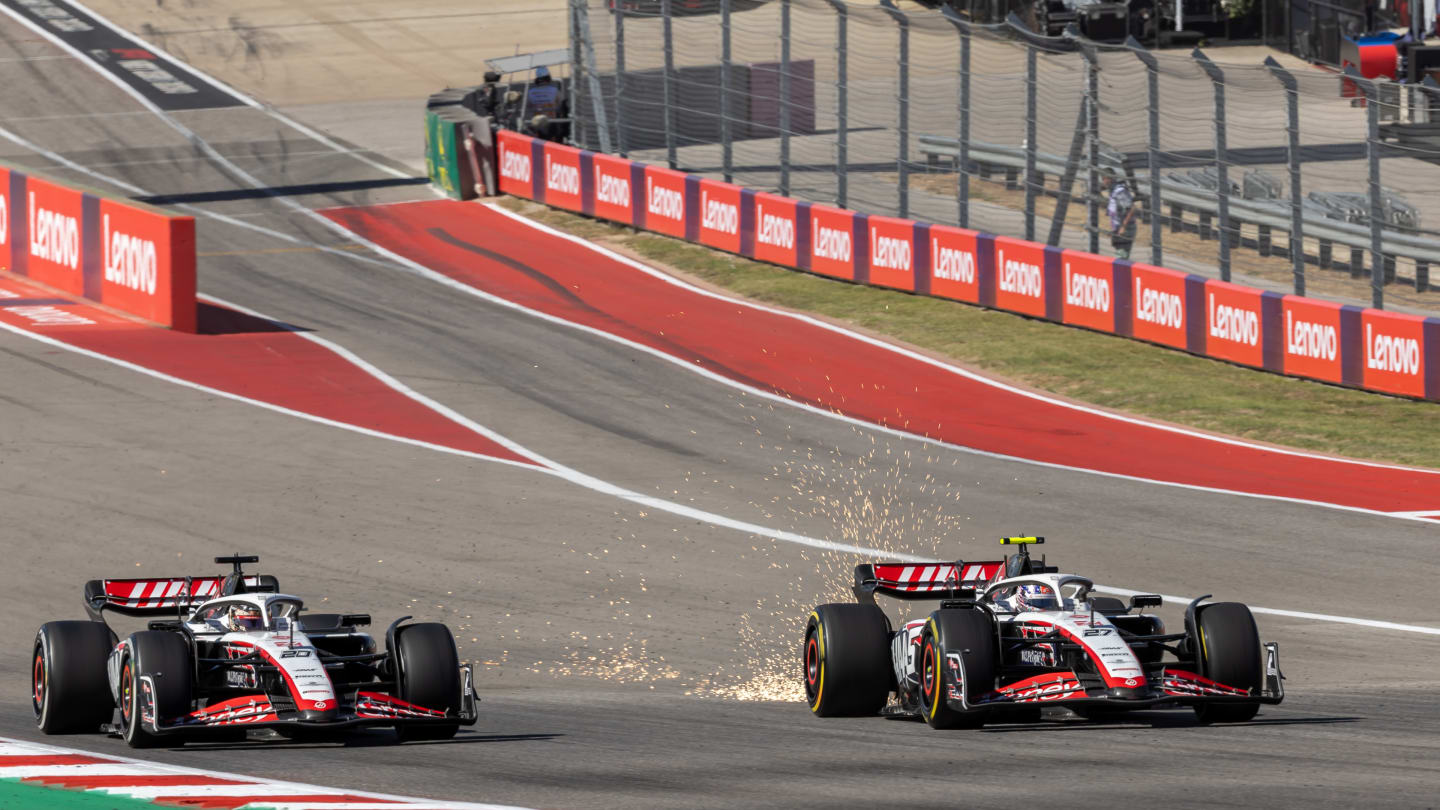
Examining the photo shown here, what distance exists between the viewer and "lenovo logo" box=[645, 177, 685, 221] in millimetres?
35000

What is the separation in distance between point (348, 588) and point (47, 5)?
48.2 meters

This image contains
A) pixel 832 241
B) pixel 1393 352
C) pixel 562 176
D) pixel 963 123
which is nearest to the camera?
pixel 1393 352

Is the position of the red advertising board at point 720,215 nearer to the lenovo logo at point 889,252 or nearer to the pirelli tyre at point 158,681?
the lenovo logo at point 889,252

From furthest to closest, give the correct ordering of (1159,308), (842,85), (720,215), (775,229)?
1. (720,215)
2. (775,229)
3. (842,85)
4. (1159,308)

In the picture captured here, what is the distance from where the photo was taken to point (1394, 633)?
14953 mm

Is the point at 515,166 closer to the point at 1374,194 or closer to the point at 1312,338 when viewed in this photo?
the point at 1312,338

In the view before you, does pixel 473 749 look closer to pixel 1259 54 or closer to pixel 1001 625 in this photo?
pixel 1001 625

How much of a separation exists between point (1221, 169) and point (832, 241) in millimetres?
8017

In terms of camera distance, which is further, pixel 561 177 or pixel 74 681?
pixel 561 177

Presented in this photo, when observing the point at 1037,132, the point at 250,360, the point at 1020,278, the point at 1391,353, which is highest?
the point at 1037,132

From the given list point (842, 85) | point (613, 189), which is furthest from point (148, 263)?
point (842, 85)

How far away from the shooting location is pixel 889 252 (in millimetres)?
30922

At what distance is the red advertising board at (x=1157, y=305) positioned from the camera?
1043 inches

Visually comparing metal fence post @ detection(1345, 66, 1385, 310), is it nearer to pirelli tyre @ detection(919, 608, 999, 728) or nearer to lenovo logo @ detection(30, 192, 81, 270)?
pirelli tyre @ detection(919, 608, 999, 728)
